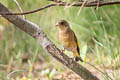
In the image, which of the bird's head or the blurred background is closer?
the bird's head

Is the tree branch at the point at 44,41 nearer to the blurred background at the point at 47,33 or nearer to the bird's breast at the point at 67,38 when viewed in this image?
the bird's breast at the point at 67,38

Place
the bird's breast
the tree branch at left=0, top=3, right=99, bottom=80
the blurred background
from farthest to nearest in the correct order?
the blurred background
the bird's breast
the tree branch at left=0, top=3, right=99, bottom=80

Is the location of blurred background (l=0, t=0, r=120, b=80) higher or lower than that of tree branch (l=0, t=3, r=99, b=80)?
lower

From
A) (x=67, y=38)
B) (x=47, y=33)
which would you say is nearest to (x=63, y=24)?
(x=67, y=38)

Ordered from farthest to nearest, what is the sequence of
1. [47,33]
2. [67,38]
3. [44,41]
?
[47,33] → [67,38] → [44,41]

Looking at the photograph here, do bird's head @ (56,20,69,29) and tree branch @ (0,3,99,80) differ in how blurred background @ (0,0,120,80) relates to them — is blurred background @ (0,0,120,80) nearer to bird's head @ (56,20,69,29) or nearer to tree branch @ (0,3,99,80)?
bird's head @ (56,20,69,29)

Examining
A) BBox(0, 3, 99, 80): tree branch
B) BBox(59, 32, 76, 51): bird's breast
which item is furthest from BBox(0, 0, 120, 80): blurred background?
BBox(0, 3, 99, 80): tree branch

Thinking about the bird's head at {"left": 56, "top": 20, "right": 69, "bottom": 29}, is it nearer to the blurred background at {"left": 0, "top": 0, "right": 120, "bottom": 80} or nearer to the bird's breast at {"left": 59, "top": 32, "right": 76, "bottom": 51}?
the bird's breast at {"left": 59, "top": 32, "right": 76, "bottom": 51}

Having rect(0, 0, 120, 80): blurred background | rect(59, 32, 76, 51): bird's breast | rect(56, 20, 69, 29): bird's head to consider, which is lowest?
rect(0, 0, 120, 80): blurred background

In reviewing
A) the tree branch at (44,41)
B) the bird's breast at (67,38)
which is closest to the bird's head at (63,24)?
the bird's breast at (67,38)

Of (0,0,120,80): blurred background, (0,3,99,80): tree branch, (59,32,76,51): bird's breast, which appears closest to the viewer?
(0,3,99,80): tree branch

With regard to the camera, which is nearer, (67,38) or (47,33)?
(67,38)

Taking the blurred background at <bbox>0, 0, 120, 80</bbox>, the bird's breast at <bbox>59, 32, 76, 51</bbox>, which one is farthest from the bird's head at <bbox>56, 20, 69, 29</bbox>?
the blurred background at <bbox>0, 0, 120, 80</bbox>

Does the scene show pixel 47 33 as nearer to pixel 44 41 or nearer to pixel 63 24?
pixel 63 24
